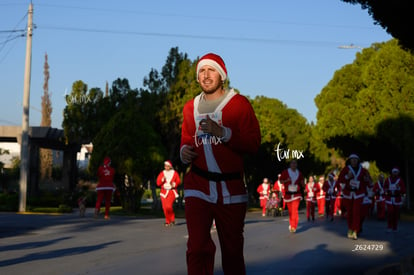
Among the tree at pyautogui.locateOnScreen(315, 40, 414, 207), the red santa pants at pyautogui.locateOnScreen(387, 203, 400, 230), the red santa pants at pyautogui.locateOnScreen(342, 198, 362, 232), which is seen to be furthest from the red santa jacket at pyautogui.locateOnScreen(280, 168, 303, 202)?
the tree at pyautogui.locateOnScreen(315, 40, 414, 207)

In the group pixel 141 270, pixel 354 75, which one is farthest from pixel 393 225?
pixel 354 75

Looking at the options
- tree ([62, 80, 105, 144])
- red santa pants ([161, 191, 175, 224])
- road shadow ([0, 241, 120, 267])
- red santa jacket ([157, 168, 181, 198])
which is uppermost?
tree ([62, 80, 105, 144])

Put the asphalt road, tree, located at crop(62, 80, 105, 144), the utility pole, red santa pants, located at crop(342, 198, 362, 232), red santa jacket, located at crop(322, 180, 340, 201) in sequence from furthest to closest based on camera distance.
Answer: tree, located at crop(62, 80, 105, 144)
red santa jacket, located at crop(322, 180, 340, 201)
the utility pole
red santa pants, located at crop(342, 198, 362, 232)
the asphalt road

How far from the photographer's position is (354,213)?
54.3 ft

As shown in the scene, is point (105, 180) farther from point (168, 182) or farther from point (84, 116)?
point (84, 116)

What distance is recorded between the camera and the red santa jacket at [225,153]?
222 inches

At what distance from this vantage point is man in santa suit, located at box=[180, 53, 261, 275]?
5.57 metres

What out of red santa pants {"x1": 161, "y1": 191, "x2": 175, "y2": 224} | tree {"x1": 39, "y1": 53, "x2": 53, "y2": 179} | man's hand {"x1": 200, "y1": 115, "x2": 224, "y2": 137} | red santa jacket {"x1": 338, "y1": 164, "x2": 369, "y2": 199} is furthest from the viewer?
tree {"x1": 39, "y1": 53, "x2": 53, "y2": 179}

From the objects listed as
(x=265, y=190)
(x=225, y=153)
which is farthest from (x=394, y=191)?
(x=265, y=190)

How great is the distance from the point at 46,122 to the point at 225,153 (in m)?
97.2

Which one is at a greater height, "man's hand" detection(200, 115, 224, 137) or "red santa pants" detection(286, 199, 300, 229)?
"man's hand" detection(200, 115, 224, 137)

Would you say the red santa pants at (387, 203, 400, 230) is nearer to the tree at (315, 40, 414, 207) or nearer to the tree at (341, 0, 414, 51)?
the tree at (341, 0, 414, 51)

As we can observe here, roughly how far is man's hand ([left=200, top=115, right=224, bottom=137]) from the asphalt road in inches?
162

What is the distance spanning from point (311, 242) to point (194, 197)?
983cm
